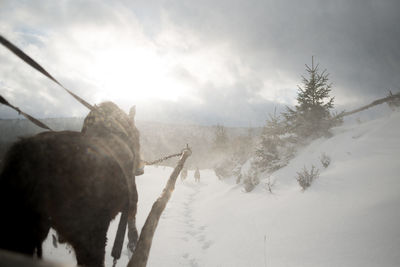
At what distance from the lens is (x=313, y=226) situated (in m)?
3.78

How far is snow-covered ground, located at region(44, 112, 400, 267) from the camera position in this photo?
2.94 meters

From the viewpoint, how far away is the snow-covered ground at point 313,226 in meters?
2.94

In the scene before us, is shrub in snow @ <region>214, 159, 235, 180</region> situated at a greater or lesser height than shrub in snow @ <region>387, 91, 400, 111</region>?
lesser

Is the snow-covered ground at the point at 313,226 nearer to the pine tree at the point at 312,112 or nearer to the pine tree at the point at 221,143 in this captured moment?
the pine tree at the point at 312,112

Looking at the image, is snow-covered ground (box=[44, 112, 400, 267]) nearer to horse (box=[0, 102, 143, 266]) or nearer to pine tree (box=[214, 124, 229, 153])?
horse (box=[0, 102, 143, 266])

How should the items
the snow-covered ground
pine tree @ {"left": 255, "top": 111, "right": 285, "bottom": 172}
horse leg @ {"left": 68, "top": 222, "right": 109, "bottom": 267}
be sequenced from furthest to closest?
pine tree @ {"left": 255, "top": 111, "right": 285, "bottom": 172}, the snow-covered ground, horse leg @ {"left": 68, "top": 222, "right": 109, "bottom": 267}

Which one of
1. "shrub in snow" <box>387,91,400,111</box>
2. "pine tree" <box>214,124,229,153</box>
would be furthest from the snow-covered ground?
"pine tree" <box>214,124,229,153</box>

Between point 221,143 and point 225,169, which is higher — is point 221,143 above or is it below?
above

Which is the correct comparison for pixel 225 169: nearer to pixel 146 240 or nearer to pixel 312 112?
pixel 312 112

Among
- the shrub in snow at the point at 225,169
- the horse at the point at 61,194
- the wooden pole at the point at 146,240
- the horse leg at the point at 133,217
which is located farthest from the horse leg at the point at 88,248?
the shrub in snow at the point at 225,169

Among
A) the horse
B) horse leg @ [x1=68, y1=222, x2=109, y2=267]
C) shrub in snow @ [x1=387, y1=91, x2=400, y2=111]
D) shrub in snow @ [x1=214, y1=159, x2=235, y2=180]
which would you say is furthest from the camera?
shrub in snow @ [x1=214, y1=159, x2=235, y2=180]

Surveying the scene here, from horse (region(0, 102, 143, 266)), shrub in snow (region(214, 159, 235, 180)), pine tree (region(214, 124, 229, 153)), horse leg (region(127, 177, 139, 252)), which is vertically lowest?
shrub in snow (region(214, 159, 235, 180))

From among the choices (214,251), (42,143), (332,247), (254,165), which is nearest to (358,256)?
(332,247)

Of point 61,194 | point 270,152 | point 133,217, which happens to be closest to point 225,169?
point 270,152
